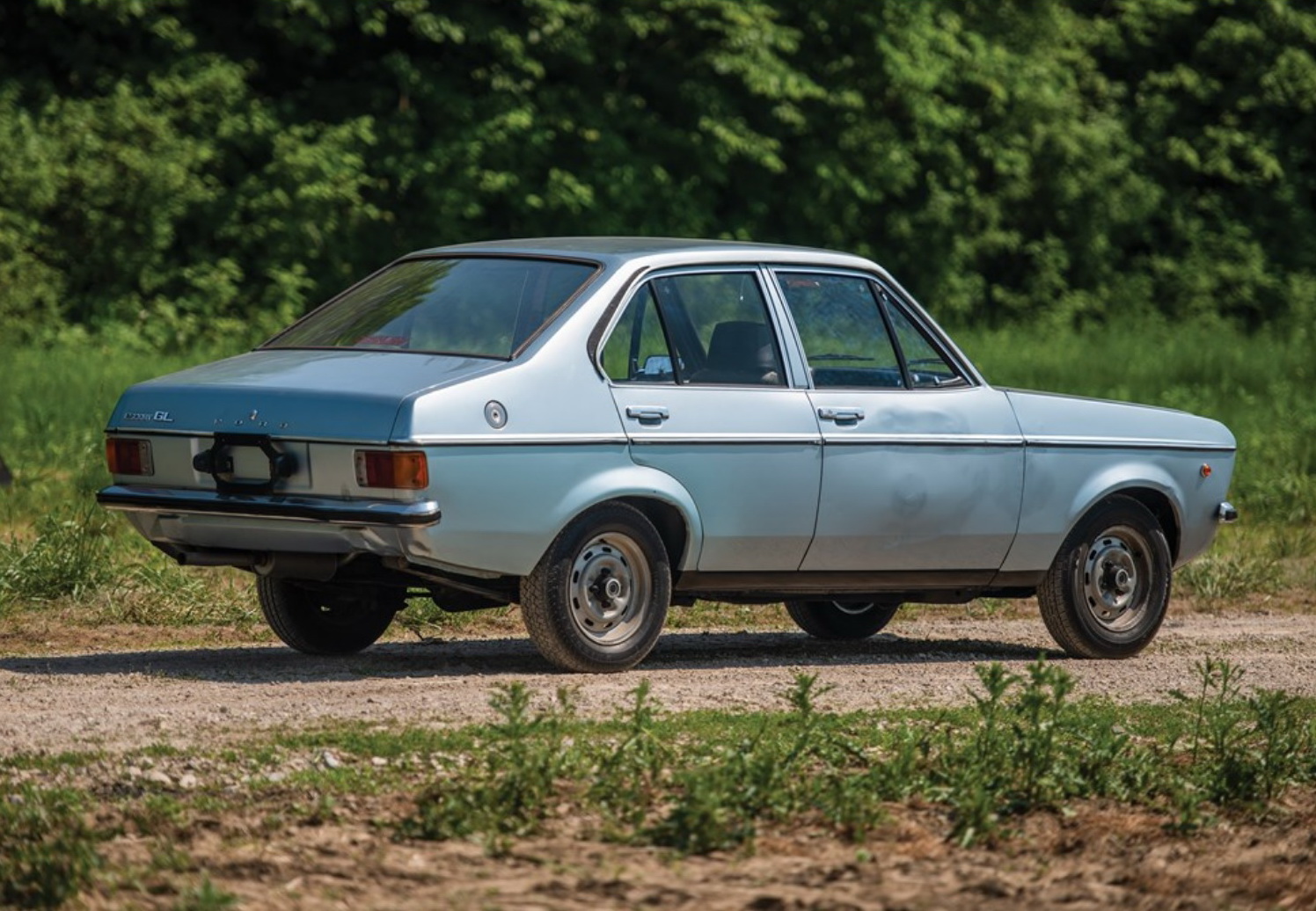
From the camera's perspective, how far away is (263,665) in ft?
30.4

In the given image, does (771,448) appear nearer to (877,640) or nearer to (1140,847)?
(877,640)

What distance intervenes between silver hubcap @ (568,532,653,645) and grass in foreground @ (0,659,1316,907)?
1.20m

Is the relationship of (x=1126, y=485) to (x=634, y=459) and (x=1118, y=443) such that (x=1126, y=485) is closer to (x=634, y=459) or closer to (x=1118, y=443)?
(x=1118, y=443)

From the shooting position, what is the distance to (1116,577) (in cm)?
1066

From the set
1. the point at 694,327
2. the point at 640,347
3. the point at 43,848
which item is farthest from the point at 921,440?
the point at 43,848

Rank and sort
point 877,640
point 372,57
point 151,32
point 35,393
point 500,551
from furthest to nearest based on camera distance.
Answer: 1. point 372,57
2. point 151,32
3. point 35,393
4. point 877,640
5. point 500,551

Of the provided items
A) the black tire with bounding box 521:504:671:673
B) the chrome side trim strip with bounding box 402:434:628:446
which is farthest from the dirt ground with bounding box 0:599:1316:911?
the chrome side trim strip with bounding box 402:434:628:446

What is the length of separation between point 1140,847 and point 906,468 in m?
3.63

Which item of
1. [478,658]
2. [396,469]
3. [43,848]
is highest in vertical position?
[396,469]

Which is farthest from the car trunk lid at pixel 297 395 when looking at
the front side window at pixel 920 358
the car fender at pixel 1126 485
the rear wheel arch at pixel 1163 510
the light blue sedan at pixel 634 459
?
the rear wheel arch at pixel 1163 510

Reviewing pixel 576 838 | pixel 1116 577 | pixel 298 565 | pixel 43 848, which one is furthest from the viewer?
pixel 1116 577

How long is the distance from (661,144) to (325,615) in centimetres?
1873

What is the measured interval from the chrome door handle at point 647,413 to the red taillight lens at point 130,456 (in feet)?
5.76

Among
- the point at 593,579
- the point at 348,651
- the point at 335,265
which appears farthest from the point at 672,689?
the point at 335,265
